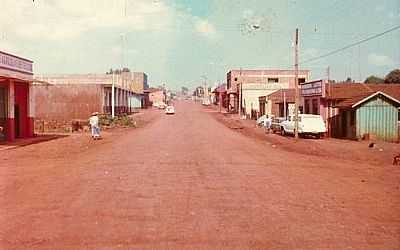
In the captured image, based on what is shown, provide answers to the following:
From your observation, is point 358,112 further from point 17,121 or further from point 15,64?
point 17,121

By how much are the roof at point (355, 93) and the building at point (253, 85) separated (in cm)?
2584

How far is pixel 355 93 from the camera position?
124 ft

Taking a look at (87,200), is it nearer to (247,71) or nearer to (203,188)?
(203,188)

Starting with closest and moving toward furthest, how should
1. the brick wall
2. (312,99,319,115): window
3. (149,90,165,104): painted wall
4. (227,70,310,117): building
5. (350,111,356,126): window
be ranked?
(350,111,356,126): window < (312,99,319,115): window < the brick wall < (227,70,310,117): building < (149,90,165,104): painted wall

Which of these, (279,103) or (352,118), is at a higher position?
(279,103)

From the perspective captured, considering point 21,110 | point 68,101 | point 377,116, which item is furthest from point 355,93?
point 68,101

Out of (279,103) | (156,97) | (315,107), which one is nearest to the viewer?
(315,107)

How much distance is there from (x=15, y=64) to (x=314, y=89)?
67.1ft

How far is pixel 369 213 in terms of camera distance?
9867mm

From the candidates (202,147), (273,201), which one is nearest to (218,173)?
(273,201)

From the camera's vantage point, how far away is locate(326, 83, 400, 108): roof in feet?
108

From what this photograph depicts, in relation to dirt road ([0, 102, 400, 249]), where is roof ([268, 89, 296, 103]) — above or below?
above

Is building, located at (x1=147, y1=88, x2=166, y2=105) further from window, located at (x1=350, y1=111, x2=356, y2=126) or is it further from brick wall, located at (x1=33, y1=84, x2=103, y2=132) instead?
window, located at (x1=350, y1=111, x2=356, y2=126)

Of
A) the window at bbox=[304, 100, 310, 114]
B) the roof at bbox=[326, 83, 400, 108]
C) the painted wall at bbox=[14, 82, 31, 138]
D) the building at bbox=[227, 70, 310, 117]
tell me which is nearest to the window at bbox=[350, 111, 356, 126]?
the roof at bbox=[326, 83, 400, 108]
